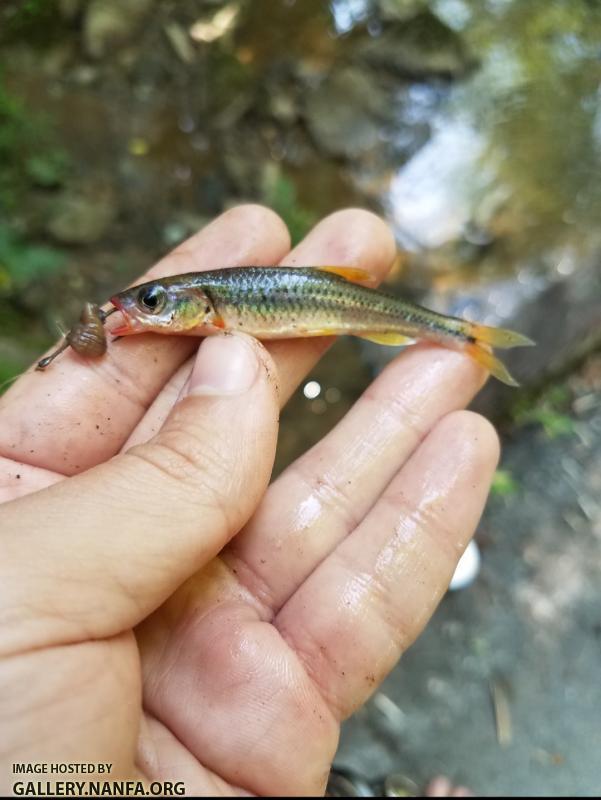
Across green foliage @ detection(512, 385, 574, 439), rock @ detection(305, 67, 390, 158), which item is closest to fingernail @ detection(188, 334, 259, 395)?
green foliage @ detection(512, 385, 574, 439)

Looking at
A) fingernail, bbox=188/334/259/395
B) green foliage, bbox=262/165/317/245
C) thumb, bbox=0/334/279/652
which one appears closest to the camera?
thumb, bbox=0/334/279/652

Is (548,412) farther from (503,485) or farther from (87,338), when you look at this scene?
(87,338)

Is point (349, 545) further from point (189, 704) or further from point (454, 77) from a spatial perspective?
point (454, 77)

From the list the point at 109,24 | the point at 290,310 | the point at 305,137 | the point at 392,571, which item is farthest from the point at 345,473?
the point at 109,24

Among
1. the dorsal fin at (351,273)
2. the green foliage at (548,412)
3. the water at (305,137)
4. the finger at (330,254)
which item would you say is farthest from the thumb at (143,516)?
the green foliage at (548,412)

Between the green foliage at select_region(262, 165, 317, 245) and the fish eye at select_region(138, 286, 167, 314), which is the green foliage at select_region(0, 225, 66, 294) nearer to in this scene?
the green foliage at select_region(262, 165, 317, 245)

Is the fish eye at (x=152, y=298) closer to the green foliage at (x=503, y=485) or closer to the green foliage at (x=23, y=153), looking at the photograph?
the green foliage at (x=503, y=485)
